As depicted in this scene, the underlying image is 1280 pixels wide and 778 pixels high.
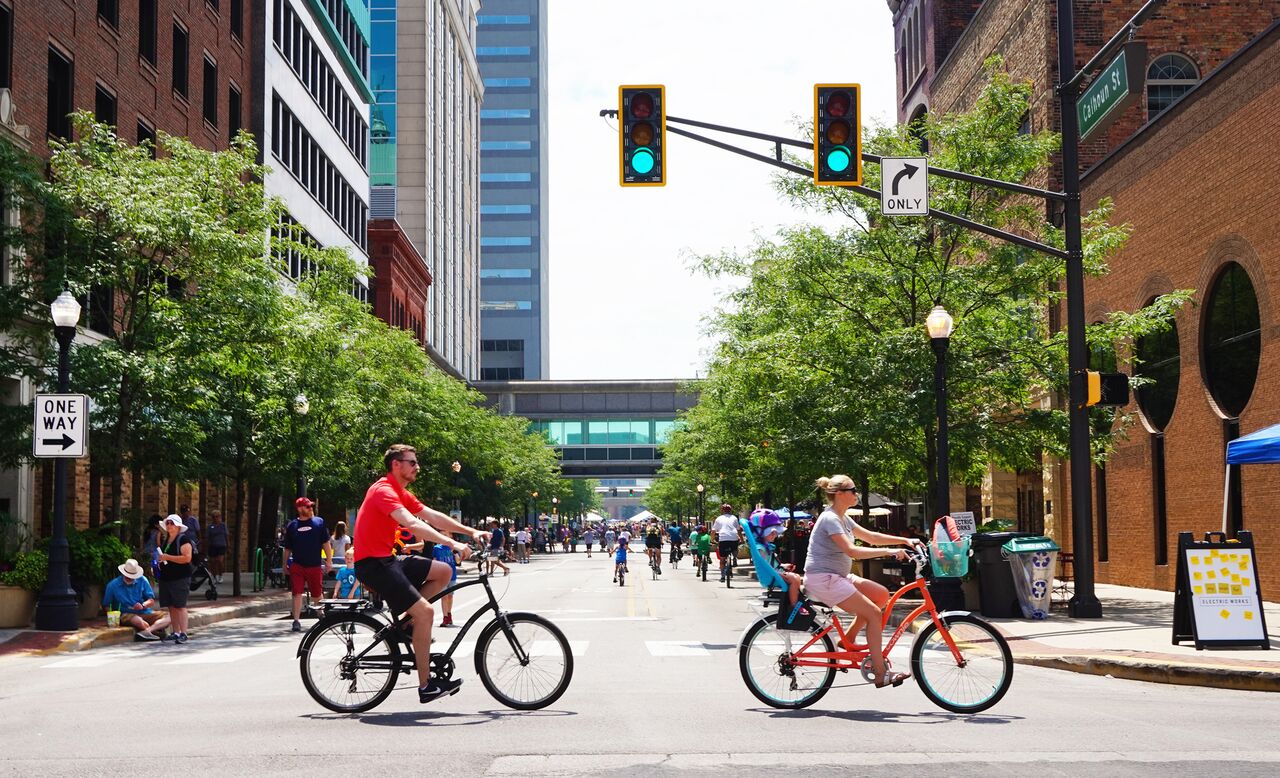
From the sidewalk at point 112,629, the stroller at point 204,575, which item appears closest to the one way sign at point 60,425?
the sidewalk at point 112,629

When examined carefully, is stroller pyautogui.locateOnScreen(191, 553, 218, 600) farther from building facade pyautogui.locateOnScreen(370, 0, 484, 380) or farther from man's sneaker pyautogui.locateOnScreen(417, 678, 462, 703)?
building facade pyautogui.locateOnScreen(370, 0, 484, 380)

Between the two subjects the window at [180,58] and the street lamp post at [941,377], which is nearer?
the street lamp post at [941,377]

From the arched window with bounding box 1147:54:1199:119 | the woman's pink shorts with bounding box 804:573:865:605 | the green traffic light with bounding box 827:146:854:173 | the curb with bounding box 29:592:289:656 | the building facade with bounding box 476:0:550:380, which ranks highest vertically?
the building facade with bounding box 476:0:550:380

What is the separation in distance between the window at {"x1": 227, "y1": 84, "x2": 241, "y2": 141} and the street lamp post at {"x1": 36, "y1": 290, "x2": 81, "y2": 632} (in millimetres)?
23340

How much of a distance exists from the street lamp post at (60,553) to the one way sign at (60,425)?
0.21 metres

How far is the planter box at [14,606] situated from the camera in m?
19.5

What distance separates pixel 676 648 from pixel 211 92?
28873 millimetres

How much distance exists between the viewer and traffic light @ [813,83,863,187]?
51.5 ft

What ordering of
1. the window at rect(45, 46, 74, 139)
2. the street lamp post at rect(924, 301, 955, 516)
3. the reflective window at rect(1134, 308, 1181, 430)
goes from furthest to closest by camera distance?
the window at rect(45, 46, 74, 139), the reflective window at rect(1134, 308, 1181, 430), the street lamp post at rect(924, 301, 955, 516)

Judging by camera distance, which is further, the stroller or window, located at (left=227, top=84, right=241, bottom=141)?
window, located at (left=227, top=84, right=241, bottom=141)

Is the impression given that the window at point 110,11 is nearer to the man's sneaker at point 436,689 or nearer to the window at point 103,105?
the window at point 103,105

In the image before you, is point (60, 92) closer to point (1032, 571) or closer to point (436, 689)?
point (1032, 571)

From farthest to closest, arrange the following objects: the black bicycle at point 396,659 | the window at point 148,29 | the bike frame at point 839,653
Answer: the window at point 148,29, the bike frame at point 839,653, the black bicycle at point 396,659

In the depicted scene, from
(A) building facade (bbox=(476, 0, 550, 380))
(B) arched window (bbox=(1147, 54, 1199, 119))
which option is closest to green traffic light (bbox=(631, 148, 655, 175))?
(B) arched window (bbox=(1147, 54, 1199, 119))
